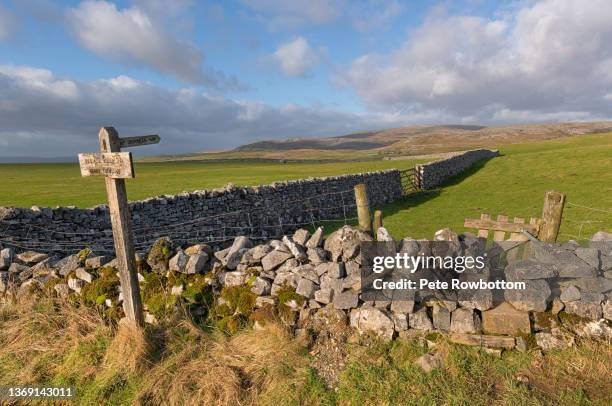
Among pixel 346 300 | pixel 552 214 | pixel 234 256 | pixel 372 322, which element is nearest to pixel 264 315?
pixel 234 256

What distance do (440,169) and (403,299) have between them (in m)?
27.1

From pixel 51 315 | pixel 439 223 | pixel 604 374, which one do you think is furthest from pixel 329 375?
pixel 439 223

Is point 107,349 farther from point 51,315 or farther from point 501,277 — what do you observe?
point 501,277

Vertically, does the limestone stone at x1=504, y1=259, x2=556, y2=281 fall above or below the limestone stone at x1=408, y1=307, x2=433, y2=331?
above

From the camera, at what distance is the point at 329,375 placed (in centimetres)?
459

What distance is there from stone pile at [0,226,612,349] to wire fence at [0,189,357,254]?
4.08 metres

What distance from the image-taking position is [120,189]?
5.14 metres

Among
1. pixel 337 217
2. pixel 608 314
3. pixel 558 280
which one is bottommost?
pixel 337 217

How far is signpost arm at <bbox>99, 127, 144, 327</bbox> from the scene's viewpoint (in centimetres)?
496

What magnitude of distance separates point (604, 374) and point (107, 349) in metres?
6.31

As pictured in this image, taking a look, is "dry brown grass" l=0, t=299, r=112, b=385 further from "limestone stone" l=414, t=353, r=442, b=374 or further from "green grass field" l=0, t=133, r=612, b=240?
"green grass field" l=0, t=133, r=612, b=240

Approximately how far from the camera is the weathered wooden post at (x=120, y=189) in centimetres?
484

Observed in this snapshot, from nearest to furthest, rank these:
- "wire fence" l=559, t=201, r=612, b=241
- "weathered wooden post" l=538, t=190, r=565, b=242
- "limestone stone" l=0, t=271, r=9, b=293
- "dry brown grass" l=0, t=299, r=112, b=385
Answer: "dry brown grass" l=0, t=299, r=112, b=385 → "weathered wooden post" l=538, t=190, r=565, b=242 → "limestone stone" l=0, t=271, r=9, b=293 → "wire fence" l=559, t=201, r=612, b=241

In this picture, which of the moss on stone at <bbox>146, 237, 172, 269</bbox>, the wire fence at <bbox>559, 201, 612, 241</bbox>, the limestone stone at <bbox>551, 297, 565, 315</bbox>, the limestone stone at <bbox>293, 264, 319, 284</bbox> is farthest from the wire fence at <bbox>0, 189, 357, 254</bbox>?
the limestone stone at <bbox>551, 297, 565, 315</bbox>
